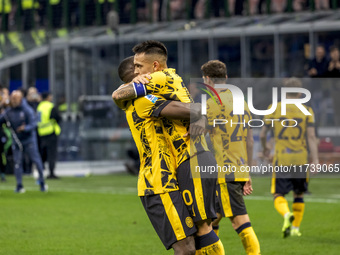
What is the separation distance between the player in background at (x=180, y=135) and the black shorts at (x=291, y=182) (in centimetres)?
463

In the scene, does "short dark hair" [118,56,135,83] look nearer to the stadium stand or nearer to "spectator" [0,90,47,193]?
"spectator" [0,90,47,193]

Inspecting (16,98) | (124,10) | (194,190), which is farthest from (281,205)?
(124,10)

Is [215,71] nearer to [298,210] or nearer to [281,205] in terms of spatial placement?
[281,205]

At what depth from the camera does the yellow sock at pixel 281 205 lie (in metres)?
9.99

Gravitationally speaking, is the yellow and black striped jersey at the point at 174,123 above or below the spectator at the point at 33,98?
above

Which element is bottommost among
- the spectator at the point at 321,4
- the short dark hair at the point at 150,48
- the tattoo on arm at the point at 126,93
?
the spectator at the point at 321,4

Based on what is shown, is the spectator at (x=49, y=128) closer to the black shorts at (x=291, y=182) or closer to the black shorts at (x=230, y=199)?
the black shorts at (x=291, y=182)

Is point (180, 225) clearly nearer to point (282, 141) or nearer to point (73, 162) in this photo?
point (282, 141)

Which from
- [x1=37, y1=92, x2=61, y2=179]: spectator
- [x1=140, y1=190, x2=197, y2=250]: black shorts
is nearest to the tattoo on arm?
[x1=140, y1=190, x2=197, y2=250]: black shorts

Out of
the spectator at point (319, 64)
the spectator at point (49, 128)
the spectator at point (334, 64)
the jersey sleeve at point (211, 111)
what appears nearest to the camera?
the jersey sleeve at point (211, 111)

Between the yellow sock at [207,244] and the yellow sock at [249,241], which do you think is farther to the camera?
the yellow sock at [249,241]

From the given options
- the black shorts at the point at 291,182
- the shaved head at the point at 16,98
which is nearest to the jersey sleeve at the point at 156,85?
the black shorts at the point at 291,182

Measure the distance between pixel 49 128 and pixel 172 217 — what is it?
15.0 m

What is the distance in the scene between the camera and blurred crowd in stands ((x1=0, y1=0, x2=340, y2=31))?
27984mm
